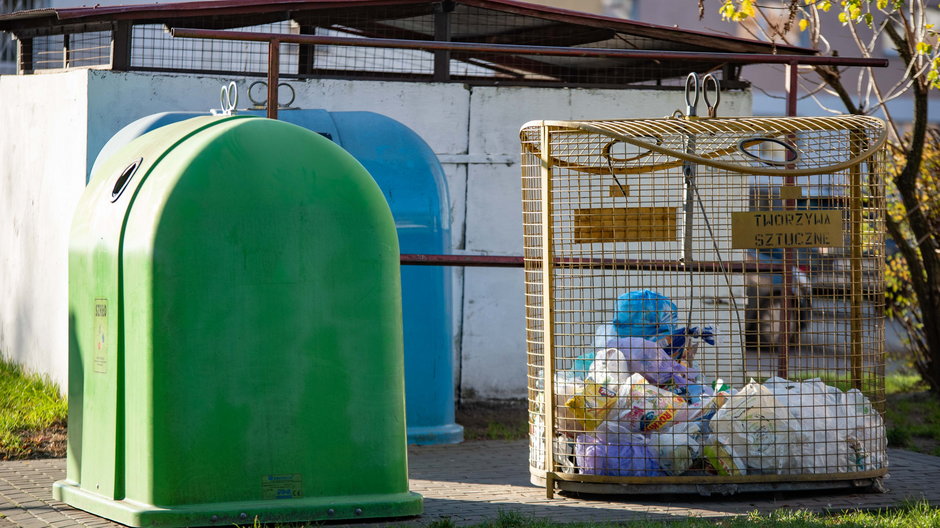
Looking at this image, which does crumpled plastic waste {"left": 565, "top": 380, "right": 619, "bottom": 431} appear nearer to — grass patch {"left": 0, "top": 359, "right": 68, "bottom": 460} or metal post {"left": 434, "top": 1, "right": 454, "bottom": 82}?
grass patch {"left": 0, "top": 359, "right": 68, "bottom": 460}

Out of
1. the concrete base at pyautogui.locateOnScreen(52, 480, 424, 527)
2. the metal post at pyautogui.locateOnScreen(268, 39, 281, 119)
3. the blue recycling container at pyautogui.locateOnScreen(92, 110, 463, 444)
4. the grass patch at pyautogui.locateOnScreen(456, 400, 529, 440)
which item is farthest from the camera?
the grass patch at pyautogui.locateOnScreen(456, 400, 529, 440)

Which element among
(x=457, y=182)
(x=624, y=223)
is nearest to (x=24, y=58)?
(x=457, y=182)

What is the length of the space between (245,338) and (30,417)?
11.4ft

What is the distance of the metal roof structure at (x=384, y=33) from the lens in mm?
7891

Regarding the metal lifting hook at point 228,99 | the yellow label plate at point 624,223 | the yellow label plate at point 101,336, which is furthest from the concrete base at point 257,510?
the metal lifting hook at point 228,99

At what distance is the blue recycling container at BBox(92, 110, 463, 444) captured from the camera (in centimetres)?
681

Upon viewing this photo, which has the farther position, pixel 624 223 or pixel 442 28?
pixel 442 28

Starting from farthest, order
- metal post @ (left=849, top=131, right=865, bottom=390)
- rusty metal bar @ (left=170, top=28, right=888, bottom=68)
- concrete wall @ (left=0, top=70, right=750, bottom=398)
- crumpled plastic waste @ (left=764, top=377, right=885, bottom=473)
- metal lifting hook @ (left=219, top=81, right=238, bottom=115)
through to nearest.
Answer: concrete wall @ (left=0, top=70, right=750, bottom=398) → rusty metal bar @ (left=170, top=28, right=888, bottom=68) → metal post @ (left=849, top=131, right=865, bottom=390) → crumpled plastic waste @ (left=764, top=377, right=885, bottom=473) → metal lifting hook @ (left=219, top=81, right=238, bottom=115)

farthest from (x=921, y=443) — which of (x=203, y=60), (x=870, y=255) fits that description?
(x=203, y=60)

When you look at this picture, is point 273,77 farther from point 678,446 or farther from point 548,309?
point 678,446

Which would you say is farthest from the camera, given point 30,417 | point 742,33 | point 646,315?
point 742,33

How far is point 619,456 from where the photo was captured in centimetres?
520

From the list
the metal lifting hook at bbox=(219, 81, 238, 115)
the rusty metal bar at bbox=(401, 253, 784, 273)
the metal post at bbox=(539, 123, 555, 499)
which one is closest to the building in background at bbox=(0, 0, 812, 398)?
the metal lifting hook at bbox=(219, 81, 238, 115)

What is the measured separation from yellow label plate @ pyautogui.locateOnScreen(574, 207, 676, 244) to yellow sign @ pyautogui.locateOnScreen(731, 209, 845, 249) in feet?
0.98
